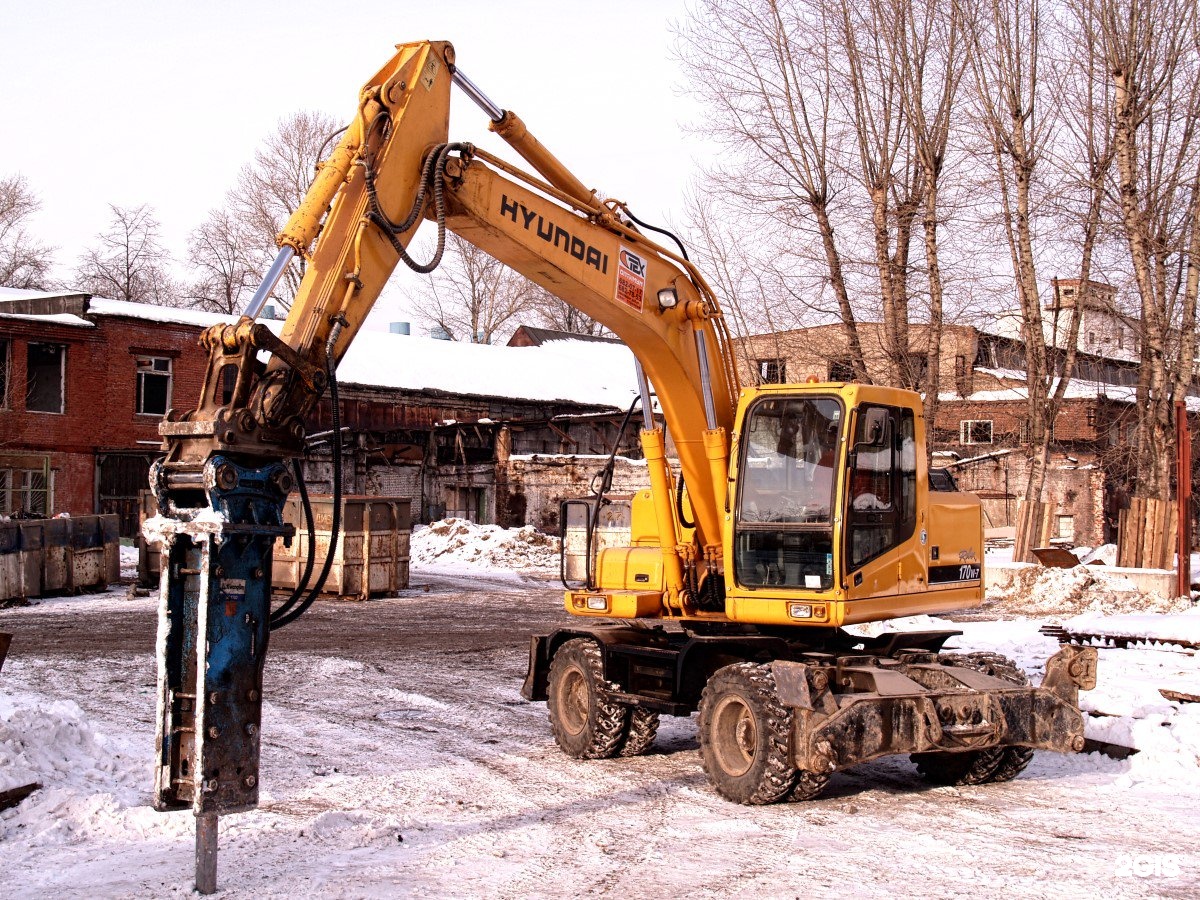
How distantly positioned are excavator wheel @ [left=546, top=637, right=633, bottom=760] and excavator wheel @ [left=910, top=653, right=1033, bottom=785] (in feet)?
7.48

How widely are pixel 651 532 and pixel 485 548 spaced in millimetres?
23098

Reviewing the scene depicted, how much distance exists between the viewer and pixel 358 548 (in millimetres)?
24031

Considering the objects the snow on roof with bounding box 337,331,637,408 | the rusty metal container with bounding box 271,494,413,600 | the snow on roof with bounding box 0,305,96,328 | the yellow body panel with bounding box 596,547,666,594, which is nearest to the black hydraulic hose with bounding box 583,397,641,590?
the yellow body panel with bounding box 596,547,666,594

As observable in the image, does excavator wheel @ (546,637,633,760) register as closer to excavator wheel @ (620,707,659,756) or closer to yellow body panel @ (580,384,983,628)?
excavator wheel @ (620,707,659,756)

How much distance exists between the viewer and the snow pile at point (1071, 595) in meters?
20.7

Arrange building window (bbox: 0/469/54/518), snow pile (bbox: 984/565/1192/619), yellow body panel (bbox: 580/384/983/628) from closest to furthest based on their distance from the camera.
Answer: yellow body panel (bbox: 580/384/983/628) → snow pile (bbox: 984/565/1192/619) → building window (bbox: 0/469/54/518)

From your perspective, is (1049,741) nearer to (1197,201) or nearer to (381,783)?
(381,783)

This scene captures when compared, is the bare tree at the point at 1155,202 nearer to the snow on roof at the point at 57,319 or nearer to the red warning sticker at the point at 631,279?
the red warning sticker at the point at 631,279

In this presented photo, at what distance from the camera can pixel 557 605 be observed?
78.5ft

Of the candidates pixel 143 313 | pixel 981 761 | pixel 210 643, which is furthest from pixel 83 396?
pixel 210 643

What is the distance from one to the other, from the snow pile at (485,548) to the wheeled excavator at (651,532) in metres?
21.8

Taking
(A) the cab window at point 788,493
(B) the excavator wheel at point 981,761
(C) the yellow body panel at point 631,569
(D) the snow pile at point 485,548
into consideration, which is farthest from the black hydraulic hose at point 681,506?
(D) the snow pile at point 485,548

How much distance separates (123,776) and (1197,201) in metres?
22.4

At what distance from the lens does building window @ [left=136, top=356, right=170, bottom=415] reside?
3597 cm
